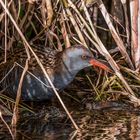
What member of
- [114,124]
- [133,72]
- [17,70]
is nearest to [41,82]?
[17,70]

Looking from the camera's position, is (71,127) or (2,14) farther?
(2,14)

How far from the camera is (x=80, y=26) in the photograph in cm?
623

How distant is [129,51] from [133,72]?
0.44 metres

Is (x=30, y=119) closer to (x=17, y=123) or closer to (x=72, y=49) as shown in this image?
(x=17, y=123)

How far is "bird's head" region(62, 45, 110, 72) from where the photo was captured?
588 cm

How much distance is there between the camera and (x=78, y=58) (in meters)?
5.92

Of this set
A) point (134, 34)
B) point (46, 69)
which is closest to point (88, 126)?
point (46, 69)

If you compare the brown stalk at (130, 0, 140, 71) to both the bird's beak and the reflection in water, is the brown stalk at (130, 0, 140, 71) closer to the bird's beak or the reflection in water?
the bird's beak

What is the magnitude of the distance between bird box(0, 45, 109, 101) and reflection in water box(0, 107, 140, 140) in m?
0.28

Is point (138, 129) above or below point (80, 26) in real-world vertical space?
below

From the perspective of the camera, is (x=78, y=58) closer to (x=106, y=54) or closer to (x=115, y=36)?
(x=106, y=54)

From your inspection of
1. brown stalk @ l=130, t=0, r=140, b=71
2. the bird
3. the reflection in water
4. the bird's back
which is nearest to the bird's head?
the bird

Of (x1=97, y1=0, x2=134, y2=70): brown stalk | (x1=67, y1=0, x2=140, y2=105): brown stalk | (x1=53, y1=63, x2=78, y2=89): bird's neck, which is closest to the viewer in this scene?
(x1=53, y1=63, x2=78, y2=89): bird's neck

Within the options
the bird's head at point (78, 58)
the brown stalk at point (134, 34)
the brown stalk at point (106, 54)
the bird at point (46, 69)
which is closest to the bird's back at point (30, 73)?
the bird at point (46, 69)
